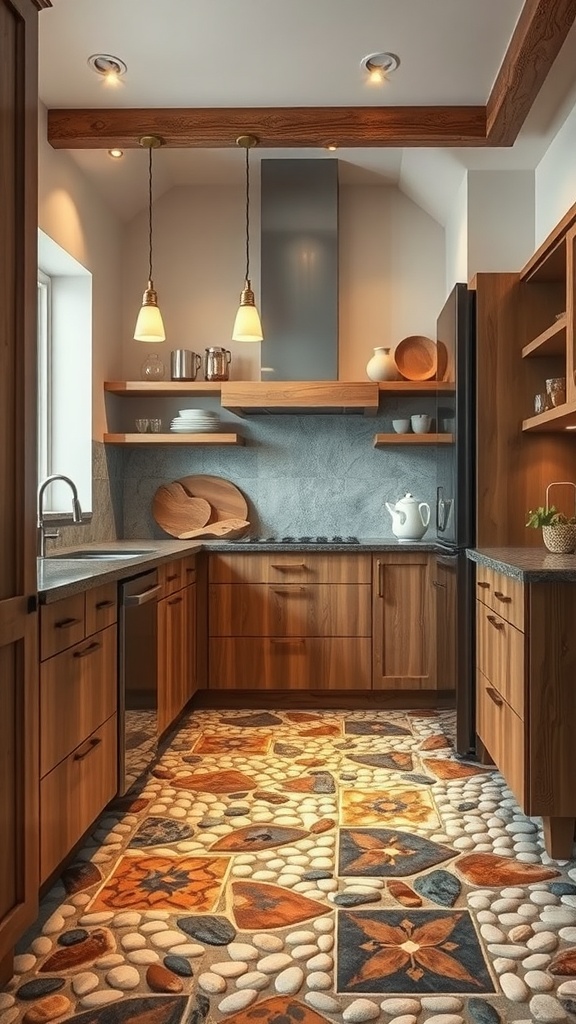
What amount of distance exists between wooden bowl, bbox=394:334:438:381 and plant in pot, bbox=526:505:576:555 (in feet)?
6.26

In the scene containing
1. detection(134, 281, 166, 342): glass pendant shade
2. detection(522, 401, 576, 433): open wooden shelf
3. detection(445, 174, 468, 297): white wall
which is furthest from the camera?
detection(445, 174, 468, 297): white wall

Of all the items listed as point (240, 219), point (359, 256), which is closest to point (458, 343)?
point (359, 256)

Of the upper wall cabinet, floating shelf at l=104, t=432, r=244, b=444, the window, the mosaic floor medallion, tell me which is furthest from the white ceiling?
the mosaic floor medallion

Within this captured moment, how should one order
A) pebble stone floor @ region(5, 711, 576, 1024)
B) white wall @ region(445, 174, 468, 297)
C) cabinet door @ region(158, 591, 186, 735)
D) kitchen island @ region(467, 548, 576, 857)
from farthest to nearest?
1. white wall @ region(445, 174, 468, 297)
2. cabinet door @ region(158, 591, 186, 735)
3. kitchen island @ region(467, 548, 576, 857)
4. pebble stone floor @ region(5, 711, 576, 1024)

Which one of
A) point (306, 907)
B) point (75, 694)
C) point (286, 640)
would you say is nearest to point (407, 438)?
point (286, 640)

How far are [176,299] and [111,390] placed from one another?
0.76m

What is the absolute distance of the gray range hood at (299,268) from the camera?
179 inches

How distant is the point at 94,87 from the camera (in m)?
3.31

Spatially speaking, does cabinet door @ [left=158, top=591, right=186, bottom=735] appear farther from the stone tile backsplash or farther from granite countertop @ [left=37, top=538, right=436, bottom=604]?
the stone tile backsplash

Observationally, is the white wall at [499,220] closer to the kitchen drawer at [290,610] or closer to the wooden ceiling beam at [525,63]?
the wooden ceiling beam at [525,63]

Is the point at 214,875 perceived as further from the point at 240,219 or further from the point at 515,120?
the point at 240,219

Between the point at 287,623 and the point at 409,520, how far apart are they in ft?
2.77

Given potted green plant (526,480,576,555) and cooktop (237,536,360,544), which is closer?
potted green plant (526,480,576,555)

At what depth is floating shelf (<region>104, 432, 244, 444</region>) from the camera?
445cm
